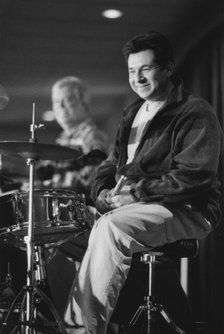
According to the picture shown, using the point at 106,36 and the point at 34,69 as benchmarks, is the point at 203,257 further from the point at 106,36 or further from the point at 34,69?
the point at 34,69

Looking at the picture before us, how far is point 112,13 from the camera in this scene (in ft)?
Answer: 16.2

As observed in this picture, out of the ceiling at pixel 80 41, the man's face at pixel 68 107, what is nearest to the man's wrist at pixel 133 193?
the man's face at pixel 68 107

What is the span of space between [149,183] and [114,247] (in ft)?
0.95

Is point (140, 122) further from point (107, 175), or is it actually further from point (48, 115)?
point (48, 115)

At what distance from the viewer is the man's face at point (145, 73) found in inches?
90.5

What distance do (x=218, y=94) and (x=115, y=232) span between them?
7.51 feet

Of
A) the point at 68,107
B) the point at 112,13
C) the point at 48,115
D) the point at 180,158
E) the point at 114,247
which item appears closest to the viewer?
the point at 114,247

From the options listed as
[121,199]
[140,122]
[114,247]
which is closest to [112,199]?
[121,199]

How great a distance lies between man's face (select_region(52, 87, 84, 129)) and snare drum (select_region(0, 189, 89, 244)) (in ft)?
5.45

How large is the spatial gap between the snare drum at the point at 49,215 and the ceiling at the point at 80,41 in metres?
2.45

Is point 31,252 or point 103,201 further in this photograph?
point 103,201

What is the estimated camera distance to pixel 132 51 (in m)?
2.31

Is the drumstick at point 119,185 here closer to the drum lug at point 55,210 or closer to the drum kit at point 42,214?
the drum kit at point 42,214

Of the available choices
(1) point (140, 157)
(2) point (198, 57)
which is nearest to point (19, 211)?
(1) point (140, 157)
